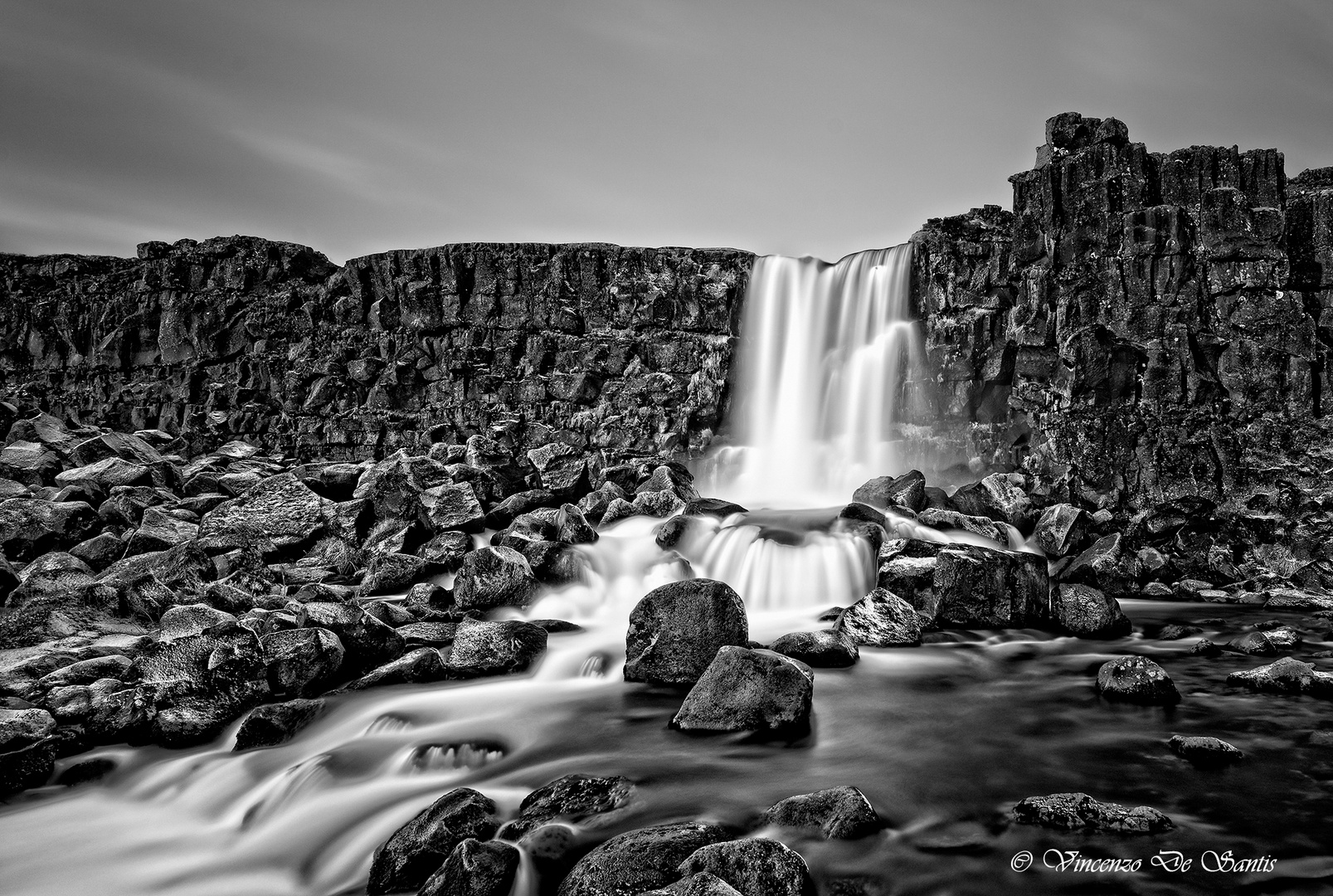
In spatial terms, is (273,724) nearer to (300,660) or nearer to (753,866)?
(300,660)

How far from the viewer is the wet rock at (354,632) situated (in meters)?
8.44

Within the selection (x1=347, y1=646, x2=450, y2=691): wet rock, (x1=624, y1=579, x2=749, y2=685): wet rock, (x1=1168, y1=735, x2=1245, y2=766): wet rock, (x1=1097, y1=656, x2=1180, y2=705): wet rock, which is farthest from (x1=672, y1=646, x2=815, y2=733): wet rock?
(x1=1097, y1=656, x2=1180, y2=705): wet rock

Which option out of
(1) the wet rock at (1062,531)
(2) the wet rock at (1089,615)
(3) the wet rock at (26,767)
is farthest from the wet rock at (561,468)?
(3) the wet rock at (26,767)

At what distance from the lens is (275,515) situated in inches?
592

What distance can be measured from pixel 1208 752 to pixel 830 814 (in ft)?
10.8

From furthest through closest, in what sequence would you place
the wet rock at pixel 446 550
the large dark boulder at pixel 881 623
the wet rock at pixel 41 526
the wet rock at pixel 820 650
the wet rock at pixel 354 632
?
the wet rock at pixel 446 550, the wet rock at pixel 41 526, the large dark boulder at pixel 881 623, the wet rock at pixel 820 650, the wet rock at pixel 354 632

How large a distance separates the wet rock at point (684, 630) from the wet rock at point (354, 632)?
9.43 feet

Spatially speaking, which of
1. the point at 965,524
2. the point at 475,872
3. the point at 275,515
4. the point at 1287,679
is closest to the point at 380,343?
the point at 275,515

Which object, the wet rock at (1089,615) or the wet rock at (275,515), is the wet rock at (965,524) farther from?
the wet rock at (275,515)

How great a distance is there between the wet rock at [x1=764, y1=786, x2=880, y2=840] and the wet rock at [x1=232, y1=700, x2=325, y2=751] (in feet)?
15.2

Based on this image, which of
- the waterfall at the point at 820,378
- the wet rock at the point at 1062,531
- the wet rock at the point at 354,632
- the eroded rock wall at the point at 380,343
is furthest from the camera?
the eroded rock wall at the point at 380,343

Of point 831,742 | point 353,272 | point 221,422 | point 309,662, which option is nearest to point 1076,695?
point 831,742

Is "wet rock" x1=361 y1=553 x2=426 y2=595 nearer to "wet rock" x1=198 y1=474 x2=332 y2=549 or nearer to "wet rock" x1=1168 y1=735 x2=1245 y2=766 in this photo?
"wet rock" x1=198 y1=474 x2=332 y2=549

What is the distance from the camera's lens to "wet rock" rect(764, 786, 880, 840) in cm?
472
